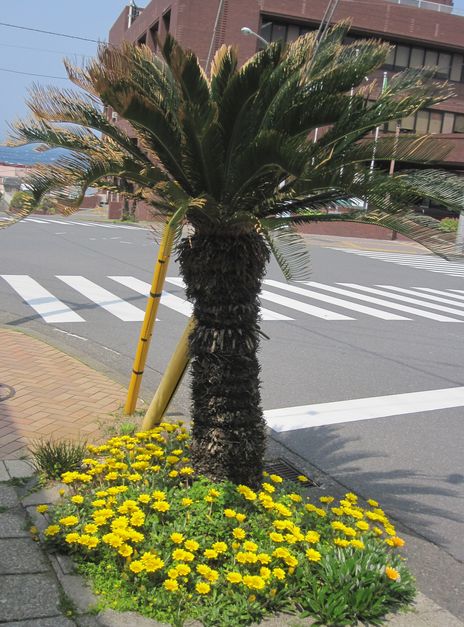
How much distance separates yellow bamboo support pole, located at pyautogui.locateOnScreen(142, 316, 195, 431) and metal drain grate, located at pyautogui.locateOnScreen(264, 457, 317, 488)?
37.5 inches

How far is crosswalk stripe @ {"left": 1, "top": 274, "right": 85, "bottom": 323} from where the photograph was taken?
10328 millimetres

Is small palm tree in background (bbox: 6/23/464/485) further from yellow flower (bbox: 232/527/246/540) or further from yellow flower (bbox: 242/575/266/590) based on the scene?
yellow flower (bbox: 242/575/266/590)

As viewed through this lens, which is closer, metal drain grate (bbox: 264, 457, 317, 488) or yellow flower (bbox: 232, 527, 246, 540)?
yellow flower (bbox: 232, 527, 246, 540)

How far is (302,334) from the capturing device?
34.6 ft

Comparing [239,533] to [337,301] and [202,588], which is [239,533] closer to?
[202,588]

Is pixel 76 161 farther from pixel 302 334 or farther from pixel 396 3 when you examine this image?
pixel 396 3

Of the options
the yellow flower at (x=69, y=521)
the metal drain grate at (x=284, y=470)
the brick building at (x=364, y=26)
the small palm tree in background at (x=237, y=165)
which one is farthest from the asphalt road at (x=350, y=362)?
the brick building at (x=364, y=26)

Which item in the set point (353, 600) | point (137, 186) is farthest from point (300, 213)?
point (353, 600)

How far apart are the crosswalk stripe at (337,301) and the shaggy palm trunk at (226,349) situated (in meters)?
8.88

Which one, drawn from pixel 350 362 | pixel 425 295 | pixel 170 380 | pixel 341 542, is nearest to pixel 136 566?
pixel 341 542

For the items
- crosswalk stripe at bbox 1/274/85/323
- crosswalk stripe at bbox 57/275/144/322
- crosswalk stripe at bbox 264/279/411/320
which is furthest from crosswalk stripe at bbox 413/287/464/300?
crosswalk stripe at bbox 1/274/85/323

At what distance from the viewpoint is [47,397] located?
6.17 meters

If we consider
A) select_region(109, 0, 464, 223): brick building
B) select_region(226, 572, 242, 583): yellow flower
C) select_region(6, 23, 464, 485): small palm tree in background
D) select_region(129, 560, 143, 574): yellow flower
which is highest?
select_region(109, 0, 464, 223): brick building

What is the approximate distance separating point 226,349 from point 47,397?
9.37ft
